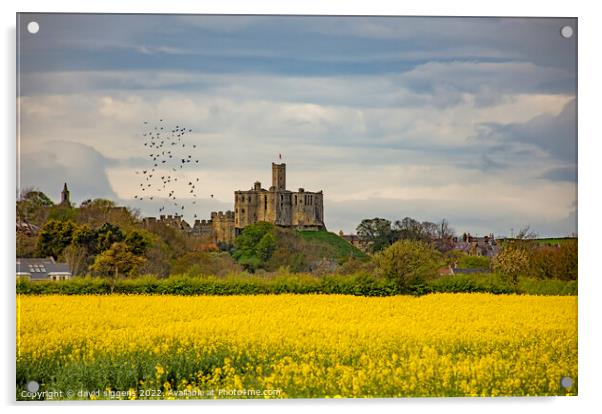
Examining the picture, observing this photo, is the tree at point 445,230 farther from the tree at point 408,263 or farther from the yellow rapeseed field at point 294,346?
the yellow rapeseed field at point 294,346

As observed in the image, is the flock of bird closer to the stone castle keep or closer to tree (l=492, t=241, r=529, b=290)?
A: the stone castle keep

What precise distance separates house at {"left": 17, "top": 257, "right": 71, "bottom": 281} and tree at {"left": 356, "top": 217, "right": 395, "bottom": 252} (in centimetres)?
294

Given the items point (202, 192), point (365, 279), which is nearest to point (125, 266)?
point (202, 192)

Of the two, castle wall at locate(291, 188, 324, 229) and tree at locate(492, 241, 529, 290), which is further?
tree at locate(492, 241, 529, 290)

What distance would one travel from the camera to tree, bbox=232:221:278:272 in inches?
339

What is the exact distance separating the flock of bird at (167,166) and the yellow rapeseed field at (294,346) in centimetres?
101

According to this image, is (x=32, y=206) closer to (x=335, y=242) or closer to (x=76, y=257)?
(x=76, y=257)

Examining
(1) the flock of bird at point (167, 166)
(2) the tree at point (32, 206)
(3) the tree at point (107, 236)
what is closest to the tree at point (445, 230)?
(1) the flock of bird at point (167, 166)

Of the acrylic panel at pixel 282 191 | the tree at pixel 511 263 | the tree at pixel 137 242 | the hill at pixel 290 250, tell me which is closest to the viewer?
the acrylic panel at pixel 282 191

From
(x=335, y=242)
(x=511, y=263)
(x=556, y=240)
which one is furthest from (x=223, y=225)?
(x=556, y=240)

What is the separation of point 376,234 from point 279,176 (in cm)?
114

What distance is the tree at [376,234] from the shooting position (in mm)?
8594

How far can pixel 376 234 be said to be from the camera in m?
8.66

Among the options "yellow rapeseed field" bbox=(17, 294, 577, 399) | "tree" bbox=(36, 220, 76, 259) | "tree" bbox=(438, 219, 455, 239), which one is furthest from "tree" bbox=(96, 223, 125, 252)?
"tree" bbox=(438, 219, 455, 239)
